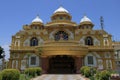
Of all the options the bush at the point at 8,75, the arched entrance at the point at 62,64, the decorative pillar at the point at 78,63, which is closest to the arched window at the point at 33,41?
the arched entrance at the point at 62,64

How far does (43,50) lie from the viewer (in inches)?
1302

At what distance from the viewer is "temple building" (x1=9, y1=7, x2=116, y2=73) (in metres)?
33.1

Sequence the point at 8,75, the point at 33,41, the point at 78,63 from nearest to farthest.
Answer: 1. the point at 8,75
2. the point at 78,63
3. the point at 33,41

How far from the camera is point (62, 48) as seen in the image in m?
32.3

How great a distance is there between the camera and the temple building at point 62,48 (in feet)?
109

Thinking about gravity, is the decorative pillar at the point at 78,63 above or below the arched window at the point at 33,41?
below

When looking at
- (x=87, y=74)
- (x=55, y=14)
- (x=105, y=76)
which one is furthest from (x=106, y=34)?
(x=105, y=76)

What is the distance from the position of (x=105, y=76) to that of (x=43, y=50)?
17.9 meters

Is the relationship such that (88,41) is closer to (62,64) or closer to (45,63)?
(62,64)

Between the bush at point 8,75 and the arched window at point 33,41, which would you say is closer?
the bush at point 8,75

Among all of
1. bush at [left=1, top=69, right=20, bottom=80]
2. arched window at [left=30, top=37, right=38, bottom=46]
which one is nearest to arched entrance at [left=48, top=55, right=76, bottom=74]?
arched window at [left=30, top=37, right=38, bottom=46]

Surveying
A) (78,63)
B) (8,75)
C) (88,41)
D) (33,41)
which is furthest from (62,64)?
(8,75)

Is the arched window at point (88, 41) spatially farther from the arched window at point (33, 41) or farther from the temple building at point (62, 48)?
the arched window at point (33, 41)

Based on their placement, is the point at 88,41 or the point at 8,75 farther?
the point at 88,41
